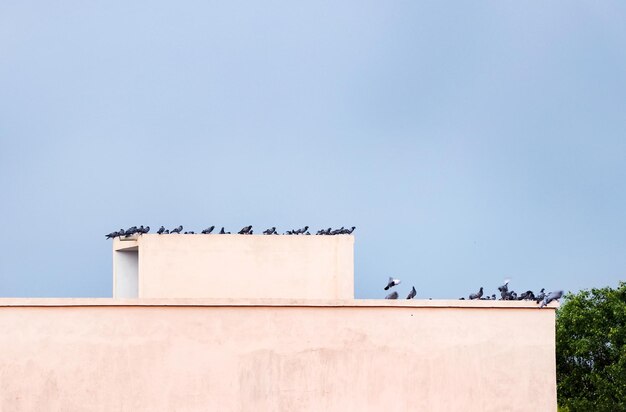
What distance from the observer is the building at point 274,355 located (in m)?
13.4

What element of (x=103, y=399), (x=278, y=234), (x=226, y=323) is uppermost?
(x=278, y=234)

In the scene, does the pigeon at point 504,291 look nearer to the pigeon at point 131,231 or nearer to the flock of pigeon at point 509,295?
the flock of pigeon at point 509,295

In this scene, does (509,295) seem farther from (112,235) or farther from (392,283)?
(112,235)

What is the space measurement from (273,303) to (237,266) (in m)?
4.77

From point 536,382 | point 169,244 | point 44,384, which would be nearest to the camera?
point 44,384

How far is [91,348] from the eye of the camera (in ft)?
44.2

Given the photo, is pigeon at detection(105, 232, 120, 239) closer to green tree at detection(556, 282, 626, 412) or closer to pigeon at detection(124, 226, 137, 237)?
pigeon at detection(124, 226, 137, 237)

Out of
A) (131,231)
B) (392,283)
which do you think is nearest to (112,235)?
(131,231)

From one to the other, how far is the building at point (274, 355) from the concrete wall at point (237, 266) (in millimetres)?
4348

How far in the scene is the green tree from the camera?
72.5ft

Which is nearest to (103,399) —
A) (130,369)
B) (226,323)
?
(130,369)

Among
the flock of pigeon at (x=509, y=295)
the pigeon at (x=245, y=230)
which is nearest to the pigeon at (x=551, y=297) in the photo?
the flock of pigeon at (x=509, y=295)

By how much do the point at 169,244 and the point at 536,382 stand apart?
713 centimetres

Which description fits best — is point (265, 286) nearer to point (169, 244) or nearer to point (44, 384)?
point (169, 244)
